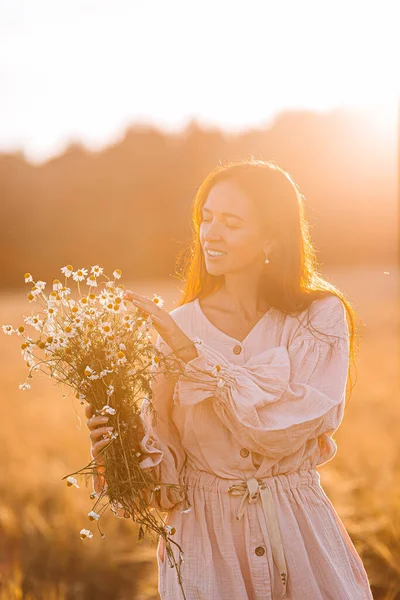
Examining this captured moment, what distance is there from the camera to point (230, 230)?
10.5 feet

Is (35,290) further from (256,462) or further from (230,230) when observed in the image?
(256,462)

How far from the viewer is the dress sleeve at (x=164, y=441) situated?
3.05 m

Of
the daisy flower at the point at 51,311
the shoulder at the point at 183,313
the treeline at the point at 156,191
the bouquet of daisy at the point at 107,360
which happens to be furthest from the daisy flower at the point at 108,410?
the treeline at the point at 156,191

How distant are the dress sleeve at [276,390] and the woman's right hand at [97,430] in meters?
0.33

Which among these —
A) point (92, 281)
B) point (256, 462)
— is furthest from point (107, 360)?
point (256, 462)

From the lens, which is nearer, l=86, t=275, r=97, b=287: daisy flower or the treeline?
l=86, t=275, r=97, b=287: daisy flower

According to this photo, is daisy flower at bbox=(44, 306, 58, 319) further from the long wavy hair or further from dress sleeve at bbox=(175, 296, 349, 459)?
the long wavy hair

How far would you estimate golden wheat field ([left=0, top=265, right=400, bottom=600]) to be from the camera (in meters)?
5.22

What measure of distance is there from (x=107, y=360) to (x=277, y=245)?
1.00 m

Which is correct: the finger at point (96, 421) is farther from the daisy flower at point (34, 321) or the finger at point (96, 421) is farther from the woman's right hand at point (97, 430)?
the daisy flower at point (34, 321)

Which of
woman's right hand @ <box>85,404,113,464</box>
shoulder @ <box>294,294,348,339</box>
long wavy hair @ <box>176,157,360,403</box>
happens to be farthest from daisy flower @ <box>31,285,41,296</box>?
shoulder @ <box>294,294,348,339</box>

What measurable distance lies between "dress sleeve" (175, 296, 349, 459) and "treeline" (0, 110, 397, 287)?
59.1ft

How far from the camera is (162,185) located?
37719 millimetres

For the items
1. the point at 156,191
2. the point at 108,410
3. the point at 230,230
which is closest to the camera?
the point at 108,410
